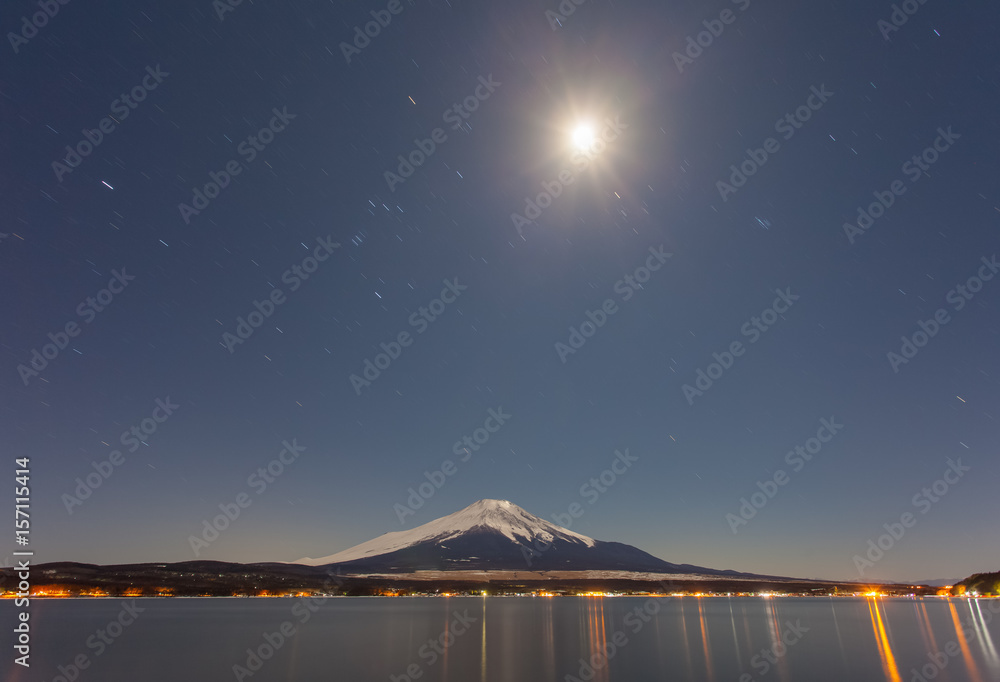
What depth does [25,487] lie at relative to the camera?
27641 millimetres

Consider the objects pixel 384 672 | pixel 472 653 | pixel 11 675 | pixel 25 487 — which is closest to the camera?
pixel 25 487

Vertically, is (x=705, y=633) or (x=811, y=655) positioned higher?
(x=705, y=633)

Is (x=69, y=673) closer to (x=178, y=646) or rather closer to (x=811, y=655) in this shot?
(x=178, y=646)

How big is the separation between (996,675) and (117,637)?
103333mm

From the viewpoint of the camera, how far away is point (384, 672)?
47469mm

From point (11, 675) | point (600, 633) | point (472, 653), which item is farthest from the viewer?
point (600, 633)

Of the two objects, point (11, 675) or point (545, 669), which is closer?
point (11, 675)

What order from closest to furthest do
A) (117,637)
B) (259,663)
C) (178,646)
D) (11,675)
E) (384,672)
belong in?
(11,675), (384,672), (259,663), (178,646), (117,637)

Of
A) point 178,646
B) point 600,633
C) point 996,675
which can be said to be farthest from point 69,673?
point 996,675

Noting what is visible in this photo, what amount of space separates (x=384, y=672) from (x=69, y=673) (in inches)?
1068

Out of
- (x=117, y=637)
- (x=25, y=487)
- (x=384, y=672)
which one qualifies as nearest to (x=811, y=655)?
(x=384, y=672)

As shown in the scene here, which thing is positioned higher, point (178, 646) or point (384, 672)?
point (178, 646)

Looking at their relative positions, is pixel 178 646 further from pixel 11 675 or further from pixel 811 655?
pixel 811 655

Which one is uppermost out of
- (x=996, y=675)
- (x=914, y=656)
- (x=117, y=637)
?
(x=117, y=637)
